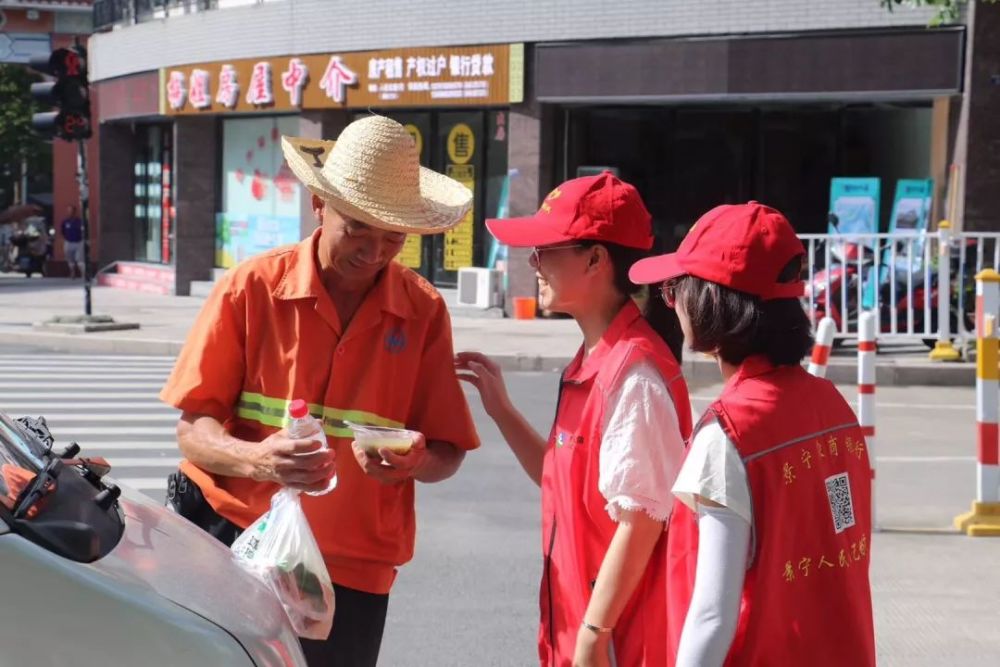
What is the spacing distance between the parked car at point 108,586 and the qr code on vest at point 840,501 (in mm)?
1074

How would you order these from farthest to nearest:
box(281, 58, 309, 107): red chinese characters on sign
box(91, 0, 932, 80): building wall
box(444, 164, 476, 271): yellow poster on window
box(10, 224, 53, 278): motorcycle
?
box(10, 224, 53, 278): motorcycle
box(281, 58, 309, 107): red chinese characters on sign
box(444, 164, 476, 271): yellow poster on window
box(91, 0, 932, 80): building wall

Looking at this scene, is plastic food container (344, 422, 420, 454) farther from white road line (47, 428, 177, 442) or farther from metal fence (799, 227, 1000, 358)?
metal fence (799, 227, 1000, 358)

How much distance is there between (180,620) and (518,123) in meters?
18.0

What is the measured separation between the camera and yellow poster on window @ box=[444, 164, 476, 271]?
2127cm

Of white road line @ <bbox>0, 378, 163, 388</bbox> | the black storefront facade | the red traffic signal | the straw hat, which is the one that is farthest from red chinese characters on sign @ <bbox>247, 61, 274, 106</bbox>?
the straw hat

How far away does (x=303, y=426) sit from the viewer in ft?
9.92

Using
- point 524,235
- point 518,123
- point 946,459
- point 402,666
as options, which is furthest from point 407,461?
point 518,123

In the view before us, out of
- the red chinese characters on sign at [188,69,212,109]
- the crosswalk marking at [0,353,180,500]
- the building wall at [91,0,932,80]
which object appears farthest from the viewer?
the red chinese characters on sign at [188,69,212,109]

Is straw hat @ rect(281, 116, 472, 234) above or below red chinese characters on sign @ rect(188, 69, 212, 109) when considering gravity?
below

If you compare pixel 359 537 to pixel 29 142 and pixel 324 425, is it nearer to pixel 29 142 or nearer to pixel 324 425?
pixel 324 425

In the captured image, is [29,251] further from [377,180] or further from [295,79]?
[377,180]

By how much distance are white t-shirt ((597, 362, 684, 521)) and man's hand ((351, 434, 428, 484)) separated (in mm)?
521

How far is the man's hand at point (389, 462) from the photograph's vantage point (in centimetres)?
322

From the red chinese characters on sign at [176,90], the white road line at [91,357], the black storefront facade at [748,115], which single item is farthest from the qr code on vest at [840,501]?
the red chinese characters on sign at [176,90]
